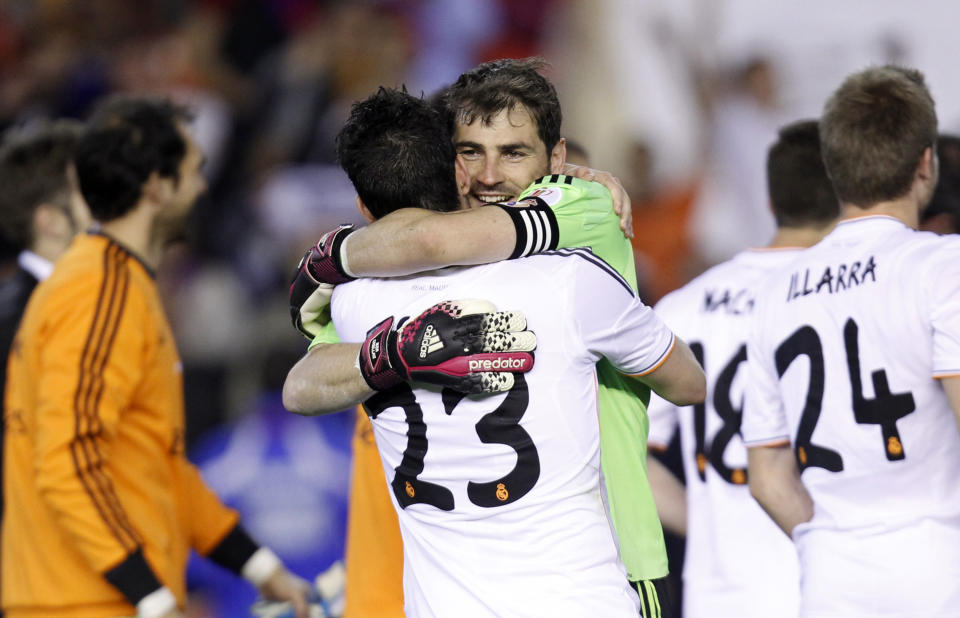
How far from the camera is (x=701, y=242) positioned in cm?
812

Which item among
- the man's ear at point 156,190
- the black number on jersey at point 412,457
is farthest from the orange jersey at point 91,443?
the black number on jersey at point 412,457

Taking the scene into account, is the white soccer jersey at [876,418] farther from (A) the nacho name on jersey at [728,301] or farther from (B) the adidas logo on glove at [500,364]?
(B) the adidas logo on glove at [500,364]

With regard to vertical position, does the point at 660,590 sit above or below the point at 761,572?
above

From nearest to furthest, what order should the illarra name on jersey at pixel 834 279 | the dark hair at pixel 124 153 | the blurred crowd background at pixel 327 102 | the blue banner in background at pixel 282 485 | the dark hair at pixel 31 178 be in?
1. the illarra name on jersey at pixel 834 279
2. the dark hair at pixel 124 153
3. the dark hair at pixel 31 178
4. the blue banner in background at pixel 282 485
5. the blurred crowd background at pixel 327 102

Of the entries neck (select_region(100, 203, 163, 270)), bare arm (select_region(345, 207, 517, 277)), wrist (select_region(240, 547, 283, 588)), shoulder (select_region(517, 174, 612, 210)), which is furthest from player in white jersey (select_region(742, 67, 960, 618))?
neck (select_region(100, 203, 163, 270))

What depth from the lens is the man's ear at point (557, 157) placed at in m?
2.91

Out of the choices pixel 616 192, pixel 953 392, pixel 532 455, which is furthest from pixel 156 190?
pixel 953 392

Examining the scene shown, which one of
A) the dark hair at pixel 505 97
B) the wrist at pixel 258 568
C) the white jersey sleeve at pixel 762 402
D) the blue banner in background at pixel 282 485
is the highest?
the dark hair at pixel 505 97

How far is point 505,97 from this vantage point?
Result: 9.23 ft

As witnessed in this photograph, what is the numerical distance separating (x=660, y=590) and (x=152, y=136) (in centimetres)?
236

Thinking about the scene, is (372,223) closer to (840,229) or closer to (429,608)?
(429,608)

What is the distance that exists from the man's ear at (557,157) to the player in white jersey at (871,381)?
80 cm

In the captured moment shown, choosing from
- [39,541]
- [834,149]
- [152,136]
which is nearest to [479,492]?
[834,149]

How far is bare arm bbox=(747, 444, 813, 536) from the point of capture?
3316 millimetres
